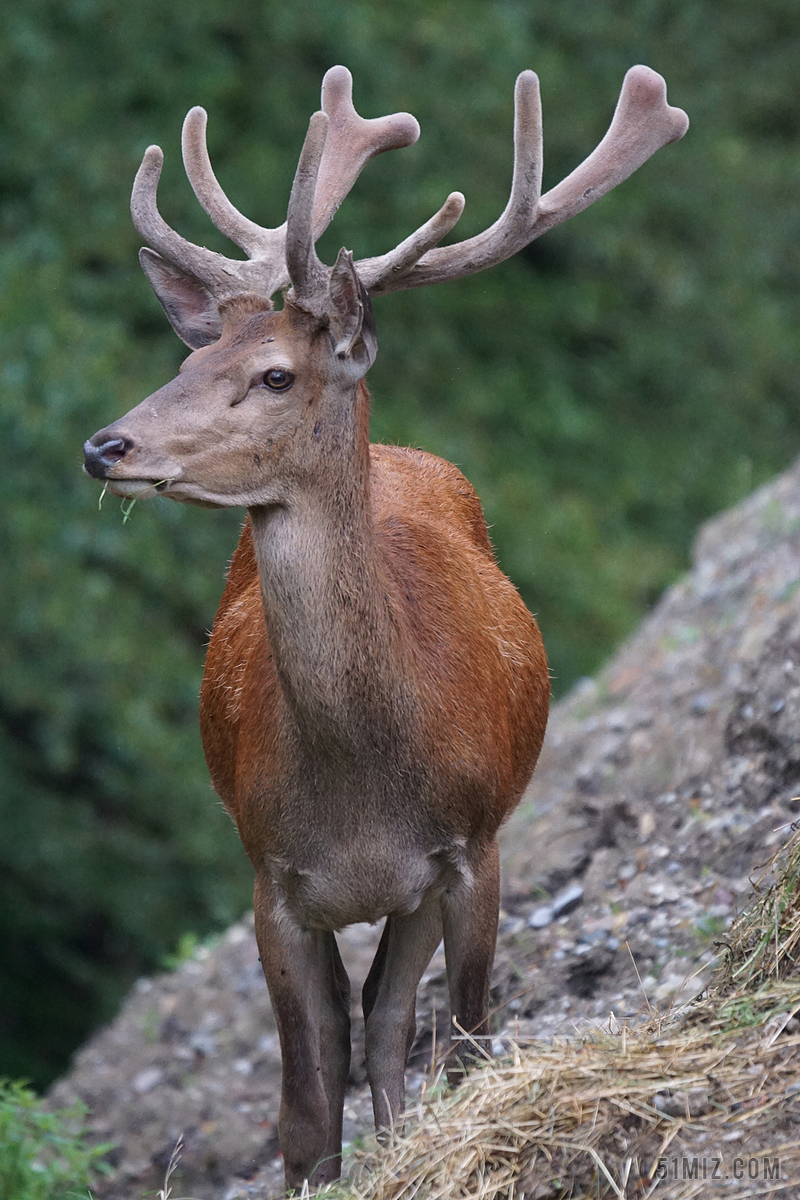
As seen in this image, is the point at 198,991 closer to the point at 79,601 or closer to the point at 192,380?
the point at 79,601

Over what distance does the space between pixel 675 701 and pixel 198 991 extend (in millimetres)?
2798

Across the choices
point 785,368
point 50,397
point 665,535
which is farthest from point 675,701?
point 785,368

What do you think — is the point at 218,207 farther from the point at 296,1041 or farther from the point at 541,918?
the point at 541,918

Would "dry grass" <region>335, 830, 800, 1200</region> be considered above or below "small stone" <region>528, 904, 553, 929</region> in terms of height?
above

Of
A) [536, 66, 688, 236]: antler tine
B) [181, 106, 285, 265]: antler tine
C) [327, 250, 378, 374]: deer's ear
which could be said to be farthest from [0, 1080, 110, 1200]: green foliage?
[536, 66, 688, 236]: antler tine

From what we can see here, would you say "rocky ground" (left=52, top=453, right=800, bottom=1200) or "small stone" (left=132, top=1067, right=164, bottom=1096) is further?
"small stone" (left=132, top=1067, right=164, bottom=1096)

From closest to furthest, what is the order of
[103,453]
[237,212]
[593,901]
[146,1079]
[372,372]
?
[103,453]
[237,212]
[593,901]
[146,1079]
[372,372]

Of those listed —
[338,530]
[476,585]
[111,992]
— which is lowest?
[111,992]

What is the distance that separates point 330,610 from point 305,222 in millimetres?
1099

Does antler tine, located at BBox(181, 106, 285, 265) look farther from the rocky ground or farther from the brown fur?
the rocky ground

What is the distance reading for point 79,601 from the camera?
1094cm

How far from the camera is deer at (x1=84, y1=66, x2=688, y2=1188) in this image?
4.92 meters

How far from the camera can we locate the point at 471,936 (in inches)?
213

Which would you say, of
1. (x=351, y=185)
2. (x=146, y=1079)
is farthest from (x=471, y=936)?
(x=146, y=1079)
